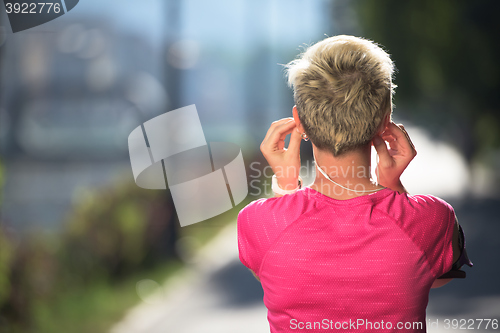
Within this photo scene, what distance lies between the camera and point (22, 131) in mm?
3855

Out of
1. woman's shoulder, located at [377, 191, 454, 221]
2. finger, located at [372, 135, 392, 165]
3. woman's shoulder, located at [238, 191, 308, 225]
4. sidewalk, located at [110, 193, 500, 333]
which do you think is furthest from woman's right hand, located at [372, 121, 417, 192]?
sidewalk, located at [110, 193, 500, 333]

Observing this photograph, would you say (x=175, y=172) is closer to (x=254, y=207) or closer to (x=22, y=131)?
(x=22, y=131)

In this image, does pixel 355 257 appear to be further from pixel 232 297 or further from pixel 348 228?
pixel 232 297

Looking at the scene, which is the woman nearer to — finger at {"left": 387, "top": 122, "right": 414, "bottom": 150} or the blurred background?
finger at {"left": 387, "top": 122, "right": 414, "bottom": 150}

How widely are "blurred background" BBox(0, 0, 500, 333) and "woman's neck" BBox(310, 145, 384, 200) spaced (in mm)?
1420

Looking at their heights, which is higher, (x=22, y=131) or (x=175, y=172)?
(x=22, y=131)

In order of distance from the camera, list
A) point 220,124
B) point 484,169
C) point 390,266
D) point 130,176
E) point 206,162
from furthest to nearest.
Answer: point 484,169, point 220,124, point 206,162, point 130,176, point 390,266

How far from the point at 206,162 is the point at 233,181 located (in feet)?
1.19

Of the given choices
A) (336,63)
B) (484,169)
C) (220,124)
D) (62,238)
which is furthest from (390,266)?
(484,169)

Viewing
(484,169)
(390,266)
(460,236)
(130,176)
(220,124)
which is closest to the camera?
(390,266)

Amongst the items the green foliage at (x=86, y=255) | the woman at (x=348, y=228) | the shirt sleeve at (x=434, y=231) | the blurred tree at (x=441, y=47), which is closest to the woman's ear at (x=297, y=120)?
the woman at (x=348, y=228)

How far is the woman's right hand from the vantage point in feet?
3.47

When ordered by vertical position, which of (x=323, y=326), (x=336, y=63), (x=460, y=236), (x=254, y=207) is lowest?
(x=323, y=326)

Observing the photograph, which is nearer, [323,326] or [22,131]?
[323,326]
